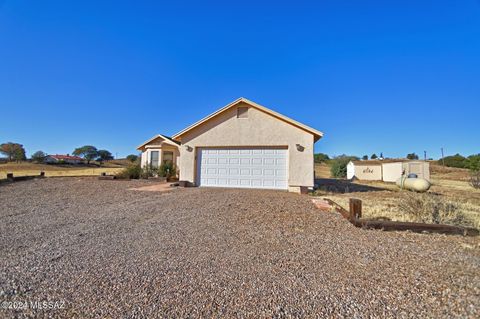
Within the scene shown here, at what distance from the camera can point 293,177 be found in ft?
34.2

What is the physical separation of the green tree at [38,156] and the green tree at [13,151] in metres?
1.97

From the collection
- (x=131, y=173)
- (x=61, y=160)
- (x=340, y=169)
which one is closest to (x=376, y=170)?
(x=340, y=169)

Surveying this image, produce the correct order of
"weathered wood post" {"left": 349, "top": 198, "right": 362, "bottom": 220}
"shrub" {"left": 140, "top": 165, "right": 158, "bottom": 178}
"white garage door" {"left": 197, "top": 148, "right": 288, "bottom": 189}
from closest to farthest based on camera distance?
"weathered wood post" {"left": 349, "top": 198, "right": 362, "bottom": 220} → "white garage door" {"left": 197, "top": 148, "right": 288, "bottom": 189} → "shrub" {"left": 140, "top": 165, "right": 158, "bottom": 178}

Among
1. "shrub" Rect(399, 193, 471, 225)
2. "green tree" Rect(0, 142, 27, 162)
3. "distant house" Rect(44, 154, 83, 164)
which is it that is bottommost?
"shrub" Rect(399, 193, 471, 225)

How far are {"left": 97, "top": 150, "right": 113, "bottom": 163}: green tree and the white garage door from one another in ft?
214

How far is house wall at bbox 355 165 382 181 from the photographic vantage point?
26000 millimetres

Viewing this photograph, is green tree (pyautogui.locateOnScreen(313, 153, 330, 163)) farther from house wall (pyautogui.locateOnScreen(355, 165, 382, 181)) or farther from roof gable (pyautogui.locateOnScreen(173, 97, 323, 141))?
roof gable (pyautogui.locateOnScreen(173, 97, 323, 141))

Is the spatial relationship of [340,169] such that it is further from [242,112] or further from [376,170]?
[242,112]

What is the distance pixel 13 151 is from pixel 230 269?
71131 mm

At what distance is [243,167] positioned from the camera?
36.5 feet

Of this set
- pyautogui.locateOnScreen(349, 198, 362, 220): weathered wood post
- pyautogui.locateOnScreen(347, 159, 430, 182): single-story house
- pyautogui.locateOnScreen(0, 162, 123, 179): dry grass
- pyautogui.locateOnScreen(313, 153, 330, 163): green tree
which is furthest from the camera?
pyautogui.locateOnScreen(313, 153, 330, 163): green tree

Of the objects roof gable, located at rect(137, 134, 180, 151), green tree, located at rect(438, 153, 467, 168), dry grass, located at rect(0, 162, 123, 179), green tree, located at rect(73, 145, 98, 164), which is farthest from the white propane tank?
green tree, located at rect(73, 145, 98, 164)

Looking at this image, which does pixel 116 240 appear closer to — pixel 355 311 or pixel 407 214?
pixel 355 311

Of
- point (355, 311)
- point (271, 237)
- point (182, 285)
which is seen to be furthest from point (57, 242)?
point (355, 311)
